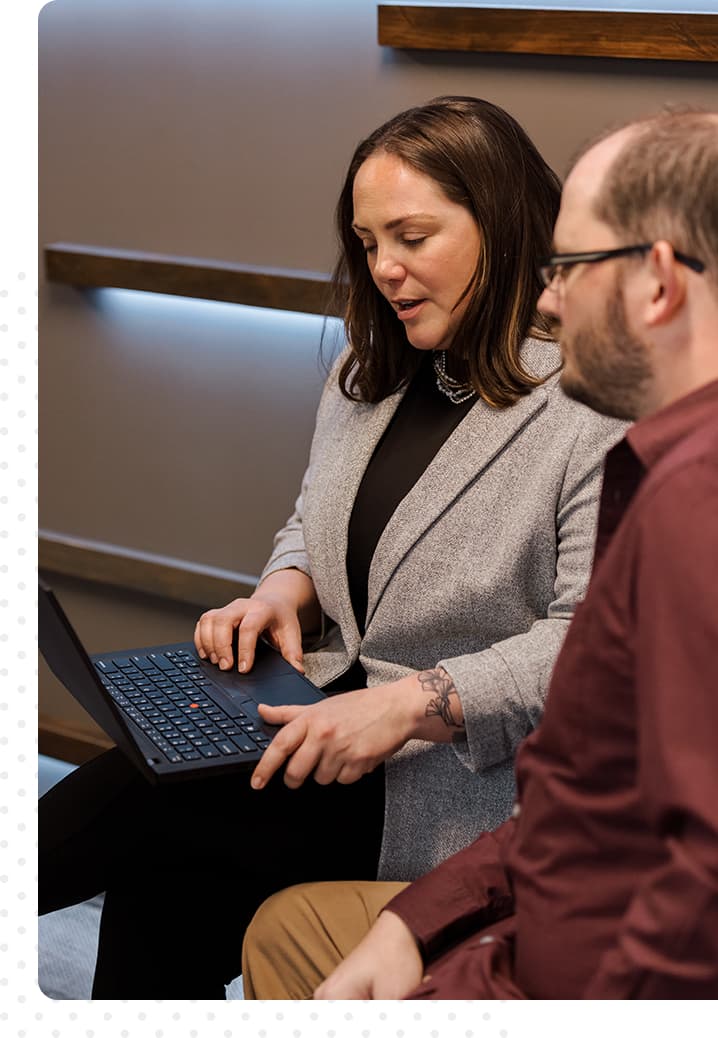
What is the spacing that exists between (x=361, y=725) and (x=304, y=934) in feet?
0.76

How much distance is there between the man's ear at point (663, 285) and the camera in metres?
0.87

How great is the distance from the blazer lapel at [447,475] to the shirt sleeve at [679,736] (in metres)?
0.75

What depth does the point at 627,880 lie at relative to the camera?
2.88 feet

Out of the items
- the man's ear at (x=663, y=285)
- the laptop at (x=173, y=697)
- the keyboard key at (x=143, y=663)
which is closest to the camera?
the man's ear at (x=663, y=285)

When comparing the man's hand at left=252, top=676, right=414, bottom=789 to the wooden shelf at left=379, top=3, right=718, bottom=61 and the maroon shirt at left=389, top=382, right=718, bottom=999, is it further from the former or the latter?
the wooden shelf at left=379, top=3, right=718, bottom=61

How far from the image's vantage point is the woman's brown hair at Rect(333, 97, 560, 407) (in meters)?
1.55

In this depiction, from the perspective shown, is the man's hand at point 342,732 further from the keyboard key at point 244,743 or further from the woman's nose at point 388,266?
the woman's nose at point 388,266

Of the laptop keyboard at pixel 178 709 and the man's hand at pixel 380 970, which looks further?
the laptop keyboard at pixel 178 709

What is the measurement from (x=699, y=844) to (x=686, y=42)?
4.27 feet

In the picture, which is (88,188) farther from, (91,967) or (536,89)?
(91,967)

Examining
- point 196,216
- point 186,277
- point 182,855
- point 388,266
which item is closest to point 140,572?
point 186,277

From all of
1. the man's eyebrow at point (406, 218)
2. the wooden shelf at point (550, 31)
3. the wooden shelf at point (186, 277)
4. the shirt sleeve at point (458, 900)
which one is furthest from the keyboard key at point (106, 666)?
the wooden shelf at point (550, 31)

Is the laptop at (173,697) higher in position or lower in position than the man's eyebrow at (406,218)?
lower

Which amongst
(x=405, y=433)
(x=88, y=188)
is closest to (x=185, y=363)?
(x=88, y=188)
